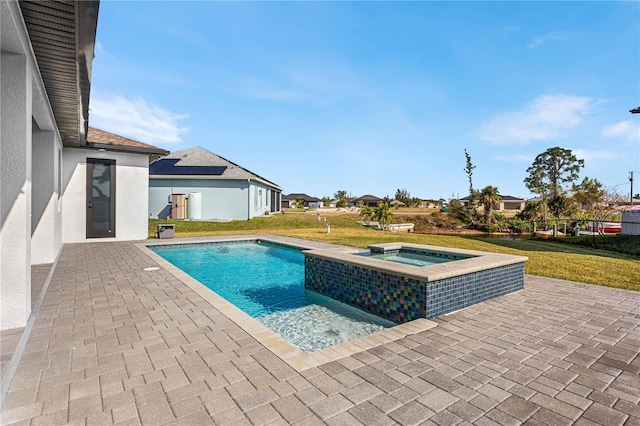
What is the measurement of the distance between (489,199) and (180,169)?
3065 cm

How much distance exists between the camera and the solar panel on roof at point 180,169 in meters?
21.2

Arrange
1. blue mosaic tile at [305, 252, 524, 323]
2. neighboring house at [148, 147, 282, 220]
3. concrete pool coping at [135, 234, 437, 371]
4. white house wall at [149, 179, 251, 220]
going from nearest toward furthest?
concrete pool coping at [135, 234, 437, 371] < blue mosaic tile at [305, 252, 524, 323] < neighboring house at [148, 147, 282, 220] < white house wall at [149, 179, 251, 220]

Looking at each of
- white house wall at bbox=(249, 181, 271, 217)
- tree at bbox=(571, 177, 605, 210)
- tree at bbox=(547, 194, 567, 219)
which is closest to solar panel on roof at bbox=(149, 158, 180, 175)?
white house wall at bbox=(249, 181, 271, 217)

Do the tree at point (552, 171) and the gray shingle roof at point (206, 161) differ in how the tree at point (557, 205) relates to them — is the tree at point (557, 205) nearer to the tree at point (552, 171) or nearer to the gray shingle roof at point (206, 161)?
the tree at point (552, 171)

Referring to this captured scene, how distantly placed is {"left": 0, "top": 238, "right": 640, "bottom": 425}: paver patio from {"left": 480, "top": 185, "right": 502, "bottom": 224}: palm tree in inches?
1271

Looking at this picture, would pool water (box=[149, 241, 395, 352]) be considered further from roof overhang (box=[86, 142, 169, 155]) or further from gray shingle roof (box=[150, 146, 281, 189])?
gray shingle roof (box=[150, 146, 281, 189])

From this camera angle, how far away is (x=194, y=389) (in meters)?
2.40

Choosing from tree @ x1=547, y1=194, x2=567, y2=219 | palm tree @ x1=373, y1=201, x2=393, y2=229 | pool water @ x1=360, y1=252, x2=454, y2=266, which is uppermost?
tree @ x1=547, y1=194, x2=567, y2=219

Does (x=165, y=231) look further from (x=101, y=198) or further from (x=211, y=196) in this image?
(x=211, y=196)

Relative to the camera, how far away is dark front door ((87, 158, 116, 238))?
1174cm

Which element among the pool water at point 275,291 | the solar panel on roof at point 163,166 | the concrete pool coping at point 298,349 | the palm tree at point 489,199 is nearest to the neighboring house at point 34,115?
the concrete pool coping at point 298,349

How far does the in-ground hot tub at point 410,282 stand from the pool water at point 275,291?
0.82 feet

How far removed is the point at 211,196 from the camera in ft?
70.1

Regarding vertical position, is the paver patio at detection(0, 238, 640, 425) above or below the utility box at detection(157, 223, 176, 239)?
below
